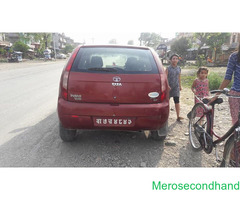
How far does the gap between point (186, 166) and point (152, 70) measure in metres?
1.48

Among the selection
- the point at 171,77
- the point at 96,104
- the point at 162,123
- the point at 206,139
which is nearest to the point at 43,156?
the point at 96,104

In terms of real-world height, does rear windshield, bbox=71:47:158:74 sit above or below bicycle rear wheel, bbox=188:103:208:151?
above

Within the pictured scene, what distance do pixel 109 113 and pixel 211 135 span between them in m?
1.54

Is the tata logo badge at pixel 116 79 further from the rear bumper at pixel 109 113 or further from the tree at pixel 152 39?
the tree at pixel 152 39

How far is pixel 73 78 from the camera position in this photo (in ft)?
9.09

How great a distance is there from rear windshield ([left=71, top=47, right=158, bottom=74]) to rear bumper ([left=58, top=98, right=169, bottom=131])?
1.68ft

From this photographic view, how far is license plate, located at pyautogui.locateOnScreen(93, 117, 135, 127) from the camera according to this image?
279cm

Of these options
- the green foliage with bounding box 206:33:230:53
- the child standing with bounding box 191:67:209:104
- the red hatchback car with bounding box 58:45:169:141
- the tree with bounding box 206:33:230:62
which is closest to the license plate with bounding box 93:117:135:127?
the red hatchback car with bounding box 58:45:169:141

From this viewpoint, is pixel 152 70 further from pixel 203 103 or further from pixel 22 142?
pixel 22 142

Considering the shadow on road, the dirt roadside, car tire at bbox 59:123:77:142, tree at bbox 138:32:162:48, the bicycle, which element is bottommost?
the dirt roadside

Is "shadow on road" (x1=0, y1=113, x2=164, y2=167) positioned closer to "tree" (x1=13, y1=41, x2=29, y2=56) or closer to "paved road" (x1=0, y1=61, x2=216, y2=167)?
"paved road" (x1=0, y1=61, x2=216, y2=167)

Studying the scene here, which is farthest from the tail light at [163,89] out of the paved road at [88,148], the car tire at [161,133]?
the paved road at [88,148]

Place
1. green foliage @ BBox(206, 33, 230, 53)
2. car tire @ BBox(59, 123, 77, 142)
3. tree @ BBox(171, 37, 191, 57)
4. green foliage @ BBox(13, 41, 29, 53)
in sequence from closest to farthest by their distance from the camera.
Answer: car tire @ BBox(59, 123, 77, 142), green foliage @ BBox(206, 33, 230, 53), tree @ BBox(171, 37, 191, 57), green foliage @ BBox(13, 41, 29, 53)

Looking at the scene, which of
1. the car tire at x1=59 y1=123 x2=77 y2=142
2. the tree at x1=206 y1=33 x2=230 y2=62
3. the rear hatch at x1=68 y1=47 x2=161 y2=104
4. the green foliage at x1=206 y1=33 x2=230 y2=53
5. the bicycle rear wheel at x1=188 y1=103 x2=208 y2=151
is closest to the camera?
the rear hatch at x1=68 y1=47 x2=161 y2=104
